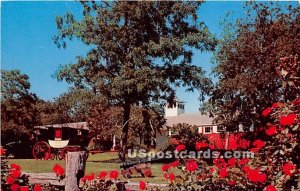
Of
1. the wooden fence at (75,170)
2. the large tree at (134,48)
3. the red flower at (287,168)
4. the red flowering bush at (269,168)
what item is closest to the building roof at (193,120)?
the large tree at (134,48)

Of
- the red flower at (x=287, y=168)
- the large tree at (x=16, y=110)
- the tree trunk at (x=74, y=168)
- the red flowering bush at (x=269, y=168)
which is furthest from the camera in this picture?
the large tree at (x=16, y=110)

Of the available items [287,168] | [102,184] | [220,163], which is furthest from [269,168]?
[102,184]

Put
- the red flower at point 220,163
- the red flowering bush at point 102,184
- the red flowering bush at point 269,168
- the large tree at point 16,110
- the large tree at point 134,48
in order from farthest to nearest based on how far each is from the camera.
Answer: the large tree at point 16,110
the large tree at point 134,48
the red flower at point 220,163
the red flowering bush at point 102,184
the red flowering bush at point 269,168

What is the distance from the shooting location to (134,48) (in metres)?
21.4

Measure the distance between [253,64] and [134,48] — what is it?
6946 mm

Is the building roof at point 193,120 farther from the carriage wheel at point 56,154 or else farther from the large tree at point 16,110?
the carriage wheel at point 56,154

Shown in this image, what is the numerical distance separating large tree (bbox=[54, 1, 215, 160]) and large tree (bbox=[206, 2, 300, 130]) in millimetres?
1717

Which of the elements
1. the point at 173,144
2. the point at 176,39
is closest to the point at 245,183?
the point at 176,39

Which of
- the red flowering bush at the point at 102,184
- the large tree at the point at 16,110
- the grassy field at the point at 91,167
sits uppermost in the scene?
the large tree at the point at 16,110

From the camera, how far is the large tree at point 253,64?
21.5 metres

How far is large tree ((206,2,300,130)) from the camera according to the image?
21500 mm

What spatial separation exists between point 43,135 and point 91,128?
844 cm

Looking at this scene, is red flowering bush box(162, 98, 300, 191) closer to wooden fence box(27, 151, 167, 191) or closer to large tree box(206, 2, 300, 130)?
wooden fence box(27, 151, 167, 191)

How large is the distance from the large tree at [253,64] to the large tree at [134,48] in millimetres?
1717
